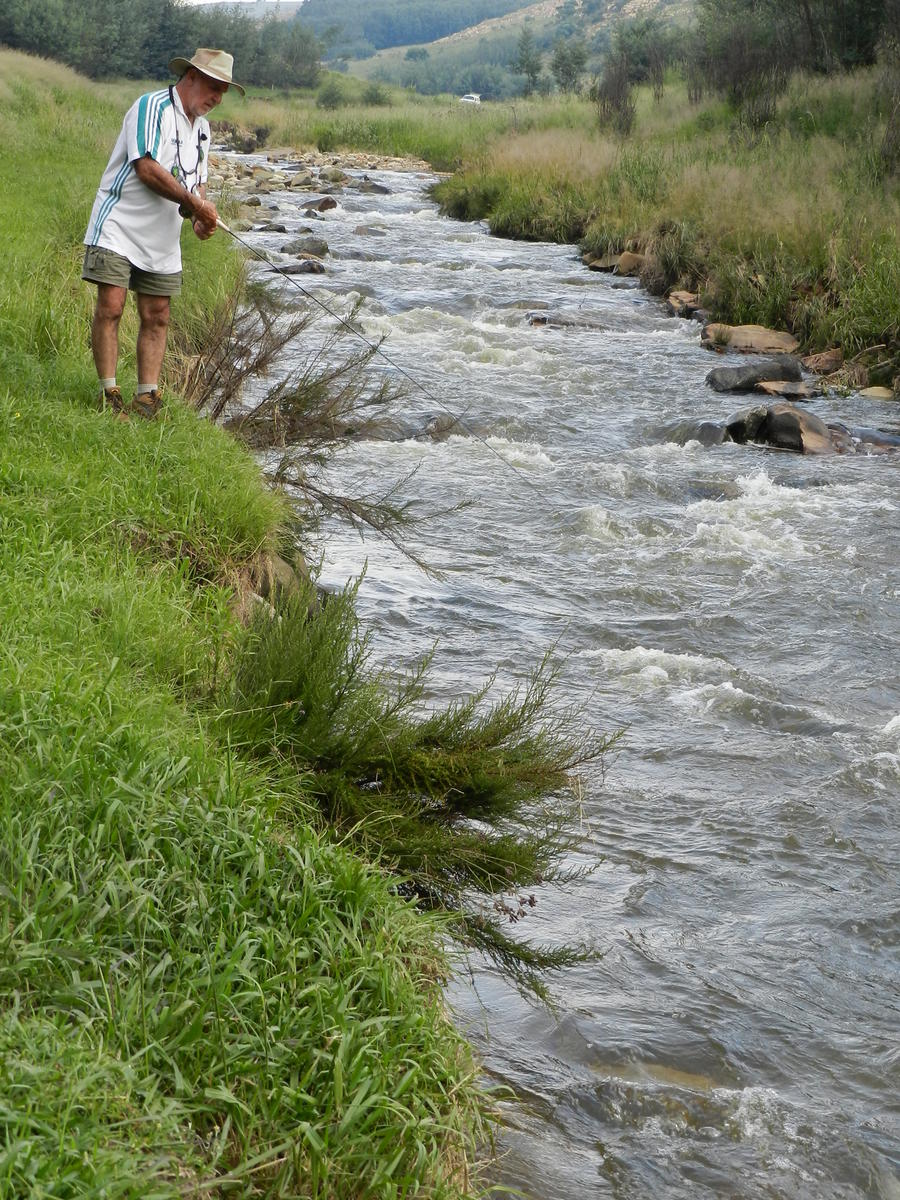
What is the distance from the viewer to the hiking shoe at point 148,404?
6027 mm

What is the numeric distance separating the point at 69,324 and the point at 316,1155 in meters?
5.93

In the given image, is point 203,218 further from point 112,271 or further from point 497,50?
point 497,50

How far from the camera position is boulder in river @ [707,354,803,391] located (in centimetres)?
1143

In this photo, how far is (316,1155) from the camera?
2.40 metres

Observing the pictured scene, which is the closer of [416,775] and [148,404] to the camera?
[416,775]

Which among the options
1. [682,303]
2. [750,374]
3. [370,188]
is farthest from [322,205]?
[750,374]

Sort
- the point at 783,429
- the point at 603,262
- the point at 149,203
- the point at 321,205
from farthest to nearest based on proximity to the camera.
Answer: the point at 321,205 → the point at 603,262 → the point at 783,429 → the point at 149,203

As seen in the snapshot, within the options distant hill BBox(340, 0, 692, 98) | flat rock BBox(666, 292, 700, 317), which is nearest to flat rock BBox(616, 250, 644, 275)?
flat rock BBox(666, 292, 700, 317)

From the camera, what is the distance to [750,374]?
37.6ft

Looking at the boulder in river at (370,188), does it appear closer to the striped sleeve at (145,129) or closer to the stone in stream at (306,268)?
the stone in stream at (306,268)

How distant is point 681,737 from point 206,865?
9.10 ft

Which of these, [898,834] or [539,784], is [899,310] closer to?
[898,834]

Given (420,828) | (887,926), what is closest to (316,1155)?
(420,828)

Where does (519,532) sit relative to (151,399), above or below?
below
